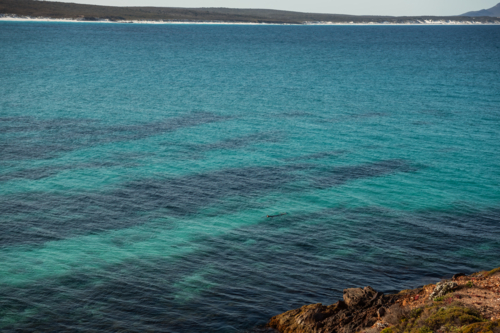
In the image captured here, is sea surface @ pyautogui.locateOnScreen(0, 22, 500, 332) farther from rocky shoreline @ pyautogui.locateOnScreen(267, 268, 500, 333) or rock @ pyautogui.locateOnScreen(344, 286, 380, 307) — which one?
rock @ pyautogui.locateOnScreen(344, 286, 380, 307)

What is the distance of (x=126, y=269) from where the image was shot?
24406mm

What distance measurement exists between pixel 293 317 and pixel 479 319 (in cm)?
716

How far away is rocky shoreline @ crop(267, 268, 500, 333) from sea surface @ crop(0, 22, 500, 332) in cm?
214

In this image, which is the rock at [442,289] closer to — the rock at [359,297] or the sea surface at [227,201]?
the rock at [359,297]

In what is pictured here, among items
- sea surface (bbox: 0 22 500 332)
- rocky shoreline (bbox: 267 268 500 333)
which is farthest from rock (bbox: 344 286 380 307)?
sea surface (bbox: 0 22 500 332)

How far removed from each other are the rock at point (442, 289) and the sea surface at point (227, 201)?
3541mm

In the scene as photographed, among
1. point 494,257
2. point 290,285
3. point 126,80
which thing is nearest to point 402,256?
point 494,257

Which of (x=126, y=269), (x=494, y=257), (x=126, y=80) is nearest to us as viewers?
(x=126, y=269)

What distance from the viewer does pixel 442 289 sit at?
18.8 meters

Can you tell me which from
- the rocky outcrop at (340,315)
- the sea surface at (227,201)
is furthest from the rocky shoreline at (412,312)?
the sea surface at (227,201)

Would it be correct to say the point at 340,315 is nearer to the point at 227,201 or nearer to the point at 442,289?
A: the point at 442,289

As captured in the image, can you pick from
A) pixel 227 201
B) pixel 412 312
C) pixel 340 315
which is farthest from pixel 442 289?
pixel 227 201

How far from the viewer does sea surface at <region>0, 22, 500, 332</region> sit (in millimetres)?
22208

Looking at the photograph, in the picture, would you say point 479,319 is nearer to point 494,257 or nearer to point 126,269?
point 494,257
